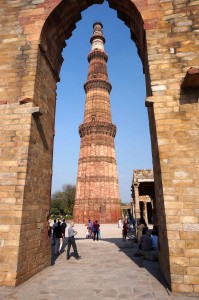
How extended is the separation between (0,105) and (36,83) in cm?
113

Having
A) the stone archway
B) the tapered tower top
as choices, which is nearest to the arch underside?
the stone archway

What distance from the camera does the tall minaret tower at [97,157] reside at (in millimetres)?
24203

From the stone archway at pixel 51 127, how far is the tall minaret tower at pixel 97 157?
1805 centimetres

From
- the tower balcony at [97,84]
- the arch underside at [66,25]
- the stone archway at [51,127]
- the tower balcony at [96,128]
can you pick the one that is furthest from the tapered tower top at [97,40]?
the stone archway at [51,127]

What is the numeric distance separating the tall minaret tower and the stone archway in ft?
59.2

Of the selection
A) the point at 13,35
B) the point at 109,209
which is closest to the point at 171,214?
the point at 13,35

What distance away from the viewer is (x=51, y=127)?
720 cm

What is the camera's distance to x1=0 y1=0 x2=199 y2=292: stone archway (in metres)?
4.46

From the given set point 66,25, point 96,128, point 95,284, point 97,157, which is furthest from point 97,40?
point 95,284

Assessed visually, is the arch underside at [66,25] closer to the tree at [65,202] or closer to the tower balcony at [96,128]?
the tower balcony at [96,128]

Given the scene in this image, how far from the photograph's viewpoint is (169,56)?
18.1 feet

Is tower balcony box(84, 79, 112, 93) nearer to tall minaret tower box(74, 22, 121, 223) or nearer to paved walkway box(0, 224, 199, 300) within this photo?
tall minaret tower box(74, 22, 121, 223)

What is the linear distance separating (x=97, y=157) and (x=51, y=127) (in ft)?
59.5

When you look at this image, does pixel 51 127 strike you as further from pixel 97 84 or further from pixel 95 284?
pixel 97 84
